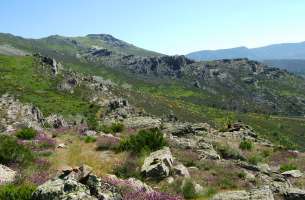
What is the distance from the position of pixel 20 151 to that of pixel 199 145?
46.2 ft

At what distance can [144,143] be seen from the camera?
24469 millimetres

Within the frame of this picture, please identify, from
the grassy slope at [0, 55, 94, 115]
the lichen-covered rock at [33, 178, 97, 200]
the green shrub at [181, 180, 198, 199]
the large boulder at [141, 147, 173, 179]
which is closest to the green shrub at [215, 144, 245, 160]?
the large boulder at [141, 147, 173, 179]

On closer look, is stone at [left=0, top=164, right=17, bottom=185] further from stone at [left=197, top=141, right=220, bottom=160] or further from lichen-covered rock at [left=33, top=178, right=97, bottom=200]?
stone at [left=197, top=141, right=220, bottom=160]

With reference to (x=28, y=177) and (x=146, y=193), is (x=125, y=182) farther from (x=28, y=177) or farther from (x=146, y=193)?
(x=28, y=177)

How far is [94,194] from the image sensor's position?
12.2m

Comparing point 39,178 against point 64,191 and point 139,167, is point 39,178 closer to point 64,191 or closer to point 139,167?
point 64,191

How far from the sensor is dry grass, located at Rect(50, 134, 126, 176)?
2148 centimetres

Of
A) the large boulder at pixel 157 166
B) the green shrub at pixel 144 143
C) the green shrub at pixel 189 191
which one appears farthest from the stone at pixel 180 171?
the green shrub at pixel 144 143

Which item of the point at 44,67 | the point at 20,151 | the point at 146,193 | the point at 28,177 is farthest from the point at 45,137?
the point at 44,67

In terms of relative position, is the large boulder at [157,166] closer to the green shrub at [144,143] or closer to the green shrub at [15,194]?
the green shrub at [144,143]

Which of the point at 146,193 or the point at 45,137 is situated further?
the point at 45,137

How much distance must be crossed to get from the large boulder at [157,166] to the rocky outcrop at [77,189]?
20.8 ft

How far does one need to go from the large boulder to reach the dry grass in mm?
1833

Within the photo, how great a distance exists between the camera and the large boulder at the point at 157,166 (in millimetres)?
19500
